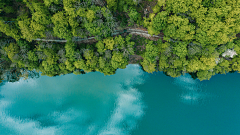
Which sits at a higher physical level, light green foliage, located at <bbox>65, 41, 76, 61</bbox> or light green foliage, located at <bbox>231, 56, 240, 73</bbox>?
light green foliage, located at <bbox>65, 41, 76, 61</bbox>

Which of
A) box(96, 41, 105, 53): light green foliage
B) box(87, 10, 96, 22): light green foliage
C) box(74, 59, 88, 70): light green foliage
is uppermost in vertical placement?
box(87, 10, 96, 22): light green foliage

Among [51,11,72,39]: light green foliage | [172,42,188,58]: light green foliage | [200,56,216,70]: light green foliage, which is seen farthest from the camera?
[200,56,216,70]: light green foliage

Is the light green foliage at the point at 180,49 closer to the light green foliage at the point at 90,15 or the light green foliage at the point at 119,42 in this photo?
the light green foliage at the point at 119,42

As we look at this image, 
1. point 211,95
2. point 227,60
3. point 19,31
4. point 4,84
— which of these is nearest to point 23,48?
point 19,31

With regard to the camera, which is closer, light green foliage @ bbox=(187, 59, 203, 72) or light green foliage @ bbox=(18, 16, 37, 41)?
light green foliage @ bbox=(18, 16, 37, 41)

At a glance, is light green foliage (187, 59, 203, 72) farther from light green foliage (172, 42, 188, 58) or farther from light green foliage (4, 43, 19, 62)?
light green foliage (4, 43, 19, 62)

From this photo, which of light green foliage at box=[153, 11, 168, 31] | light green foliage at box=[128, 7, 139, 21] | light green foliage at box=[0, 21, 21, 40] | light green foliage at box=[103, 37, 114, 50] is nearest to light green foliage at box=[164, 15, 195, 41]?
light green foliage at box=[153, 11, 168, 31]

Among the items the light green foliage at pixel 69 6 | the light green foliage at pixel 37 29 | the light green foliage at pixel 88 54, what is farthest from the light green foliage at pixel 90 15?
the light green foliage at pixel 37 29

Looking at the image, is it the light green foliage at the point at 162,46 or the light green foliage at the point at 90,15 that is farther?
the light green foliage at the point at 162,46

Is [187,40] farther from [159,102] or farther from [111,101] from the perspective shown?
[111,101]
